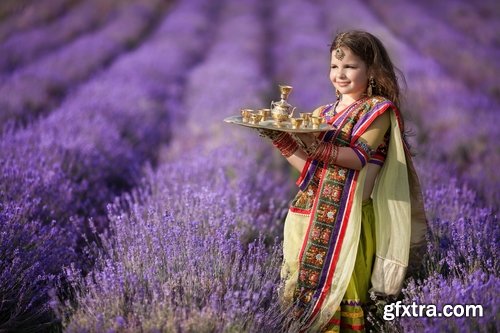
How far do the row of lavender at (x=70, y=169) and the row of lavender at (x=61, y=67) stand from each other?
0.93ft

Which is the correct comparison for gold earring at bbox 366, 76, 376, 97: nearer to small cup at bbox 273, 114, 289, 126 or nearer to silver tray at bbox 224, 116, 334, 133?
silver tray at bbox 224, 116, 334, 133

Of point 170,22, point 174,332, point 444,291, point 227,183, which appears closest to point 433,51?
point 170,22

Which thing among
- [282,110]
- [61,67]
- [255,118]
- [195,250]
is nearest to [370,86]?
[282,110]

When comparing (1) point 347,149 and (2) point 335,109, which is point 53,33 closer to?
(2) point 335,109

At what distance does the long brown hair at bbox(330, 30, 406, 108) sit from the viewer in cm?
214

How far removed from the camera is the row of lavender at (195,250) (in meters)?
1.83

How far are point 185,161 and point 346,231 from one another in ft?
7.05

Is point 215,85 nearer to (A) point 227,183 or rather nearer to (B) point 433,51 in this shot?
(A) point 227,183

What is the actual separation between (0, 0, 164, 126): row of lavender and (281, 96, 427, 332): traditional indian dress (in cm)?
286

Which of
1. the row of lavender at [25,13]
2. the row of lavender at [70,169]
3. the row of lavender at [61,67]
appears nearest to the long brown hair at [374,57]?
the row of lavender at [70,169]

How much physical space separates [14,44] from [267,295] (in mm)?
5988

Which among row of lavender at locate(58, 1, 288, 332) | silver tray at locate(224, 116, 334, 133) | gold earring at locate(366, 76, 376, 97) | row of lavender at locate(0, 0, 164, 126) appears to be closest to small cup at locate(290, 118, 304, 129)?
silver tray at locate(224, 116, 334, 133)

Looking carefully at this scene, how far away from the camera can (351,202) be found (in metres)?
2.16

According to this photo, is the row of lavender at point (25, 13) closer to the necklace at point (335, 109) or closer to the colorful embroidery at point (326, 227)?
the necklace at point (335, 109)
